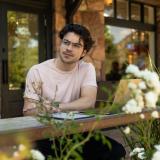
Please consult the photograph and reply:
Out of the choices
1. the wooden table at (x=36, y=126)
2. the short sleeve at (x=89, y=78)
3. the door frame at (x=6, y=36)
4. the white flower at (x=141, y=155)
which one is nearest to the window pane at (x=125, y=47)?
the door frame at (x=6, y=36)

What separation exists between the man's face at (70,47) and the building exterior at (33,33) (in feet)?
8.61

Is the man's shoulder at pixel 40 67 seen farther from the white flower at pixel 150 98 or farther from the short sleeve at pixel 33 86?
the white flower at pixel 150 98

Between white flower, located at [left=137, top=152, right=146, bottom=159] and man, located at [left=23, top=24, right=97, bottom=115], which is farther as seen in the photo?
man, located at [left=23, top=24, right=97, bottom=115]

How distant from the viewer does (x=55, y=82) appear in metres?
2.65

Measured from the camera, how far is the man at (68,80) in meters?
2.54

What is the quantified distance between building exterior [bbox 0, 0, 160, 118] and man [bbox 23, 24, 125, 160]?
2.55m

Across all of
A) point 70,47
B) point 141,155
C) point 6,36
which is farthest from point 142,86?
point 6,36

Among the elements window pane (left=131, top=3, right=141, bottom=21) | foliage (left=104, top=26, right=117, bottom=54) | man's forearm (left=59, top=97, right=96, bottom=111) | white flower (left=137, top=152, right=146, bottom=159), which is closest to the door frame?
foliage (left=104, top=26, right=117, bottom=54)

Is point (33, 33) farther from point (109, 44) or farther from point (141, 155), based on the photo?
point (141, 155)

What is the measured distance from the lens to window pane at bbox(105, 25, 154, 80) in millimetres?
7245

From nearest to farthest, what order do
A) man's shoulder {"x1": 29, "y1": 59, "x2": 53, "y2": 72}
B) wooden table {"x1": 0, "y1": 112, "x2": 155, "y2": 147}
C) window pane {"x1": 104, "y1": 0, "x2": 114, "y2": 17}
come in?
wooden table {"x1": 0, "y1": 112, "x2": 155, "y2": 147} → man's shoulder {"x1": 29, "y1": 59, "x2": 53, "y2": 72} → window pane {"x1": 104, "y1": 0, "x2": 114, "y2": 17}

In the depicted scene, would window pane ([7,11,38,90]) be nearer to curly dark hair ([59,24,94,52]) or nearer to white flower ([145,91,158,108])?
curly dark hair ([59,24,94,52])

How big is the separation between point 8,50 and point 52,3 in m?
0.92

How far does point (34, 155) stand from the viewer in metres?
1.17
